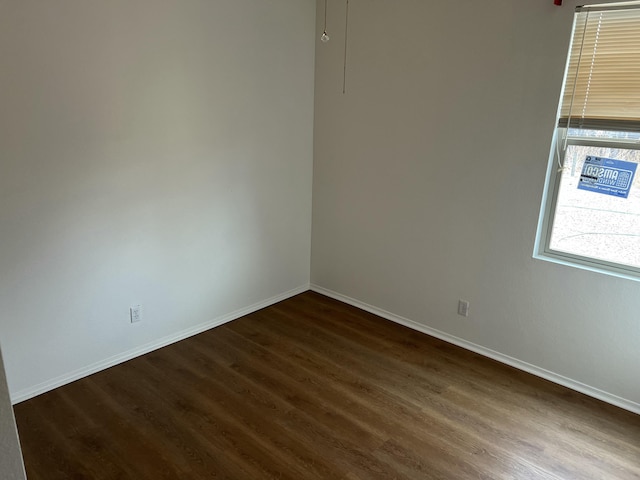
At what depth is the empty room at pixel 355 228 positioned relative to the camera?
2.36m

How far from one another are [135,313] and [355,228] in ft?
6.07

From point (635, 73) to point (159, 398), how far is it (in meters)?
3.23

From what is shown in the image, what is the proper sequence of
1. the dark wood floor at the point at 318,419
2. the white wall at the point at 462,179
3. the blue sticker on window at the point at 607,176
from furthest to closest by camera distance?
the white wall at the point at 462,179 < the blue sticker on window at the point at 607,176 < the dark wood floor at the point at 318,419

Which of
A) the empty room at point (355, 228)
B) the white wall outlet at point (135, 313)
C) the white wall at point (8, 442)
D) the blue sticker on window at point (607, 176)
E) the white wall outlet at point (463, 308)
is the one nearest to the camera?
the white wall at point (8, 442)

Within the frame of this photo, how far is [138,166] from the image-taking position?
2846 mm

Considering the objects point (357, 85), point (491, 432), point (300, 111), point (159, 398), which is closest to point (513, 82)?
point (357, 85)

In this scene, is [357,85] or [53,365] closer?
[53,365]

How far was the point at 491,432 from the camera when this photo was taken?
2.47 m

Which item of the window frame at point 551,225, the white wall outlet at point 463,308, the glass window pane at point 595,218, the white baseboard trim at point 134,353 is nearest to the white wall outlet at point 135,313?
the white baseboard trim at point 134,353

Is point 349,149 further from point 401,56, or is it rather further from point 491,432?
point 491,432

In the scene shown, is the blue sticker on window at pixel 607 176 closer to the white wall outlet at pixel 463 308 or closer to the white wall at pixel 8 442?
the white wall outlet at pixel 463 308

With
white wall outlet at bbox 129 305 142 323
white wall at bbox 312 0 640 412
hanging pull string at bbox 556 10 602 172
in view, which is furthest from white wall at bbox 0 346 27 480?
hanging pull string at bbox 556 10 602 172

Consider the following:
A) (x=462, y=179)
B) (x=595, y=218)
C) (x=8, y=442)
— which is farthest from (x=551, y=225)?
(x=8, y=442)

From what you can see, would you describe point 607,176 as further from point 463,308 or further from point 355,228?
point 355,228
